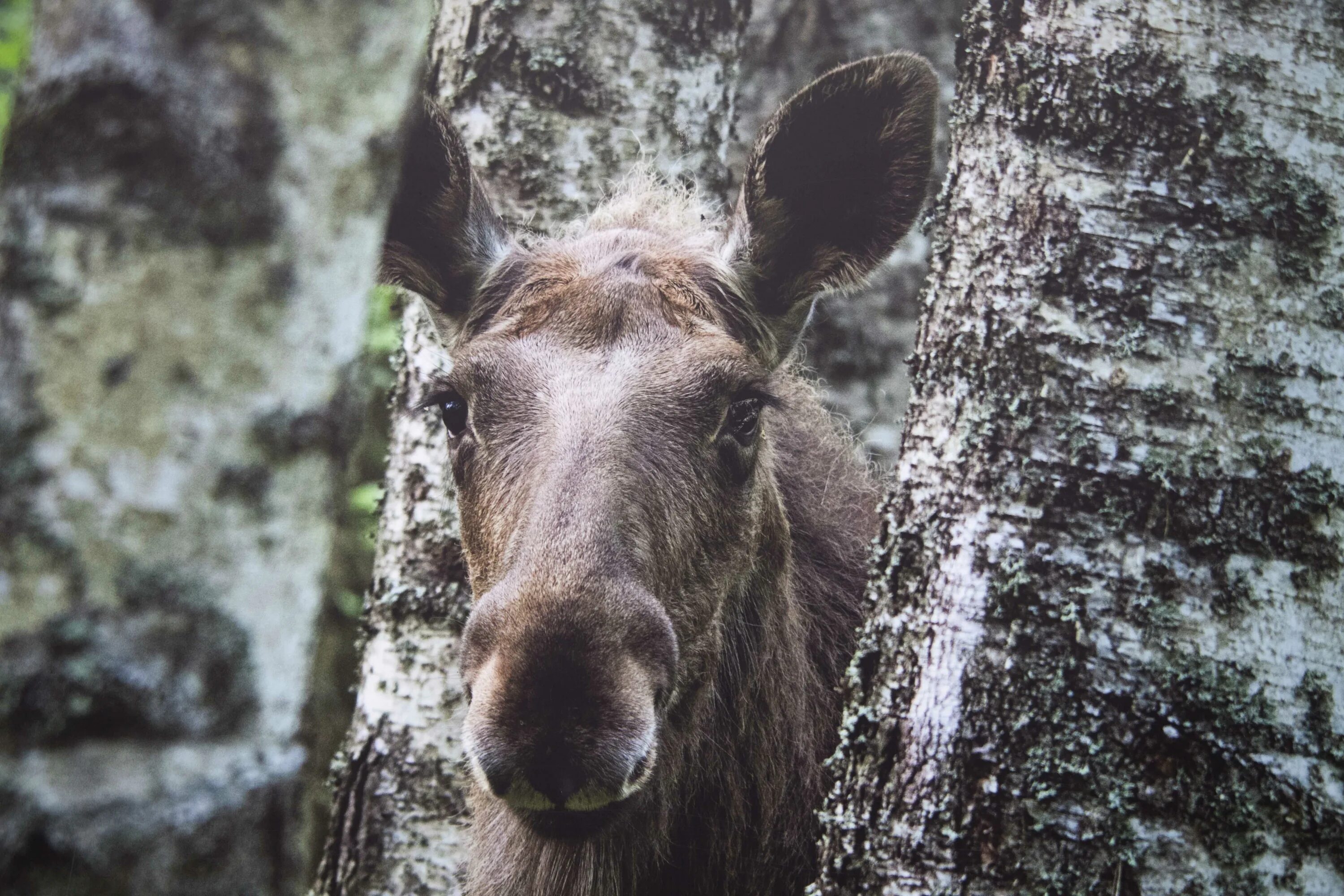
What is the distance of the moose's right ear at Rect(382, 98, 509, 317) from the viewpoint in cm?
403

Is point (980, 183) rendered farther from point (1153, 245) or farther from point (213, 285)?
point (213, 285)

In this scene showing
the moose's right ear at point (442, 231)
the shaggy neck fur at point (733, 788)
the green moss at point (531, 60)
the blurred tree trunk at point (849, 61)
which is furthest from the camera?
the blurred tree trunk at point (849, 61)

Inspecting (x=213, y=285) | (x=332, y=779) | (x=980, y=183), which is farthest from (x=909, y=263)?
(x=213, y=285)

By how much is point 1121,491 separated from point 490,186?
10.9 ft

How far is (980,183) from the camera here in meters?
2.69

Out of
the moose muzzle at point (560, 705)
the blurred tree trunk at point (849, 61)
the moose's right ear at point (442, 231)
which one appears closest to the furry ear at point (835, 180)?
the moose's right ear at point (442, 231)

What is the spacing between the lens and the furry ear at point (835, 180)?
3.67 meters

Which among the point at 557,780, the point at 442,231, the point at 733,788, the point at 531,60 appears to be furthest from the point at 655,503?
the point at 531,60

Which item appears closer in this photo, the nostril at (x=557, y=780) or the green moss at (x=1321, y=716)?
the green moss at (x=1321, y=716)

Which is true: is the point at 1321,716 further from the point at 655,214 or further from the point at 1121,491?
the point at 655,214

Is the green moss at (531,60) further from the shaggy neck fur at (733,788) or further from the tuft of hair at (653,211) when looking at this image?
the shaggy neck fur at (733,788)

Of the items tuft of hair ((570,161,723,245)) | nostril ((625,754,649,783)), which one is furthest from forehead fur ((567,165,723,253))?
nostril ((625,754,649,783))

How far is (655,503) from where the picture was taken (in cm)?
316

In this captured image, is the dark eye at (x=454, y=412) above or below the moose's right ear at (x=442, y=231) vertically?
below
